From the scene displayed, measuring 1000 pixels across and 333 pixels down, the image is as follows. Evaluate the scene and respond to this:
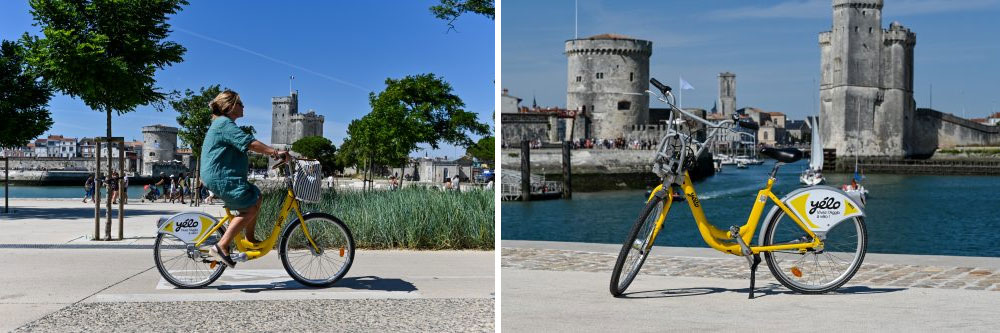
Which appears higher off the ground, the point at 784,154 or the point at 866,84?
the point at 866,84

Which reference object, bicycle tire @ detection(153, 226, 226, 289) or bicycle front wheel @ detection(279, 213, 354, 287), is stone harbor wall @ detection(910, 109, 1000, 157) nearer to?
bicycle front wheel @ detection(279, 213, 354, 287)

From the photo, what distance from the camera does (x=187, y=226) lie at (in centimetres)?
436

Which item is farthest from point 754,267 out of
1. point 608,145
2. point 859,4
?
point 859,4

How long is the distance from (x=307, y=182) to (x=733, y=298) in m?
1.88

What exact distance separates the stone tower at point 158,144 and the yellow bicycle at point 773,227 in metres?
40.7

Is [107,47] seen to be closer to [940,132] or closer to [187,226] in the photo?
[187,226]

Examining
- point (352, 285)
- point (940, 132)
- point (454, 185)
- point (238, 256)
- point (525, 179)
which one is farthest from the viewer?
point (940, 132)

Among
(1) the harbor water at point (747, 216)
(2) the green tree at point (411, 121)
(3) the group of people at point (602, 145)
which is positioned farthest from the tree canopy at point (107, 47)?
(3) the group of people at point (602, 145)

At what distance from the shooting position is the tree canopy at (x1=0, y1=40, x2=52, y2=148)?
13.7 m

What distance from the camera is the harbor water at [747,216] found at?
30.2 m

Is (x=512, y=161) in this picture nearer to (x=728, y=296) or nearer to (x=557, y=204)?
(x=557, y=204)

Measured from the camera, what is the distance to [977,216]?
1634 inches

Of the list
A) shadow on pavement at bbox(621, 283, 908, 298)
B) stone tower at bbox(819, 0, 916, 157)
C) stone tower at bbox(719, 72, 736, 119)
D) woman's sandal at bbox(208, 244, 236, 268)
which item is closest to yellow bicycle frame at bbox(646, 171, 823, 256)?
shadow on pavement at bbox(621, 283, 908, 298)

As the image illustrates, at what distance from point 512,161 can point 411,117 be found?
1703 inches
